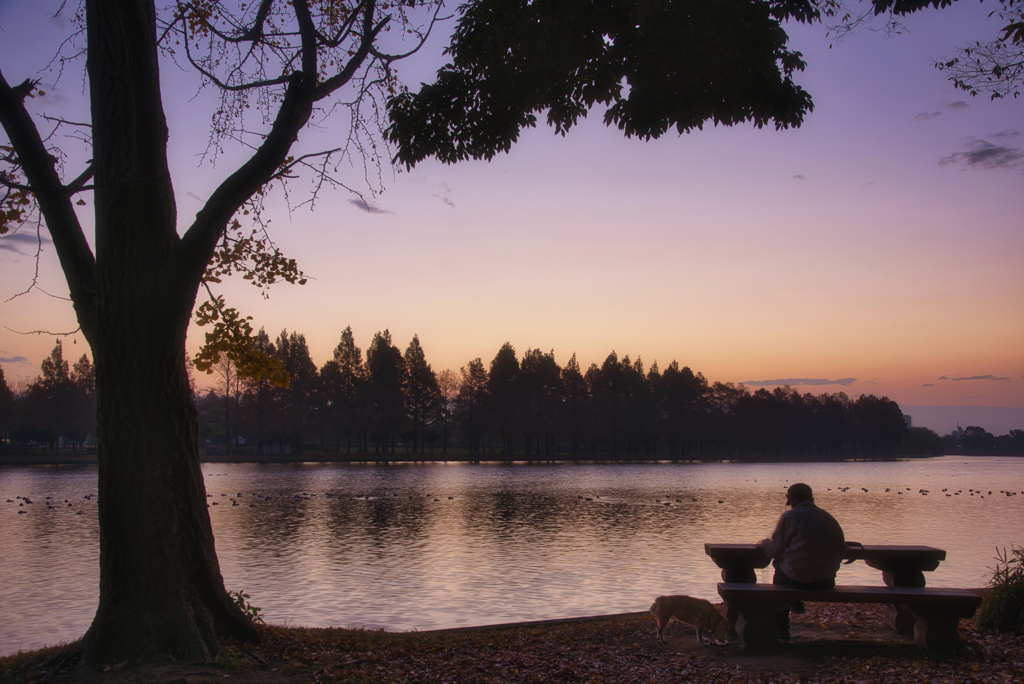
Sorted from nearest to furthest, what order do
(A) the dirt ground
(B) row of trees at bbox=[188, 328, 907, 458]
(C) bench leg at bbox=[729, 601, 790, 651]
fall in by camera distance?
(A) the dirt ground < (C) bench leg at bbox=[729, 601, 790, 651] < (B) row of trees at bbox=[188, 328, 907, 458]

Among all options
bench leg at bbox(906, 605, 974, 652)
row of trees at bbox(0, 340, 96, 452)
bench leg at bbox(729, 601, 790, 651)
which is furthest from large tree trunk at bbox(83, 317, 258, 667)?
row of trees at bbox(0, 340, 96, 452)

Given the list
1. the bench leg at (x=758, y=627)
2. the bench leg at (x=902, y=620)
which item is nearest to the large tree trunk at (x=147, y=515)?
the bench leg at (x=758, y=627)

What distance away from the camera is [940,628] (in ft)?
23.6

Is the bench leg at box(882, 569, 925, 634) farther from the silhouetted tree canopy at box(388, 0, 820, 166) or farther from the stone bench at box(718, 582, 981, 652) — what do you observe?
the silhouetted tree canopy at box(388, 0, 820, 166)

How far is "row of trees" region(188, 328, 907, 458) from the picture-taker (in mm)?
89438

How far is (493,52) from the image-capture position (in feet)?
24.4

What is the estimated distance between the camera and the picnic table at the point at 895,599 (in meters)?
7.11

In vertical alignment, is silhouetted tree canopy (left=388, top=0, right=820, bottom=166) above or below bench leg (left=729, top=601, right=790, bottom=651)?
above

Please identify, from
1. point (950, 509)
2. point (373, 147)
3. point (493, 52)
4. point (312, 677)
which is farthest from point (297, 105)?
point (950, 509)

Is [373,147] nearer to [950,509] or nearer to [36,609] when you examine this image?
[36,609]

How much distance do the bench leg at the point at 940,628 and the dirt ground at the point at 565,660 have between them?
0.35ft

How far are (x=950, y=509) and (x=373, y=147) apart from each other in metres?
34.6

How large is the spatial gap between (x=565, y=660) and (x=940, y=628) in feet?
12.1

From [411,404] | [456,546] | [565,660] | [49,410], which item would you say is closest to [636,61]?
[565,660]
